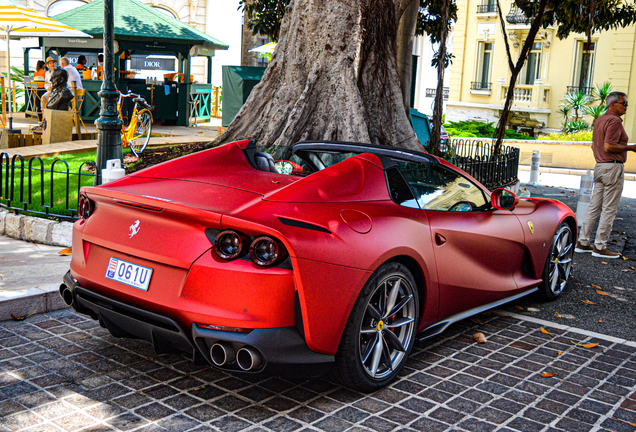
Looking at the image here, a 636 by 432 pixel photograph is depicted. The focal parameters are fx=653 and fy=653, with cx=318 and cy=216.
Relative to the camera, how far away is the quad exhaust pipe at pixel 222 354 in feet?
11.0

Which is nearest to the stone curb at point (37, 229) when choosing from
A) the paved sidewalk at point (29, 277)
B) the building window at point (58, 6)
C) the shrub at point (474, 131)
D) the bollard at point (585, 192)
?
the paved sidewalk at point (29, 277)

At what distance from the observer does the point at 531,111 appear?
36281 millimetres

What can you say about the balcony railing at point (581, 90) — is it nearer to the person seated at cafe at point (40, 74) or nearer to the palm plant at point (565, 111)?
the palm plant at point (565, 111)

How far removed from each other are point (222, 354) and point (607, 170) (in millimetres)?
6519

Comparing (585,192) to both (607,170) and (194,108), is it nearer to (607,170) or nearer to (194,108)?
(607,170)

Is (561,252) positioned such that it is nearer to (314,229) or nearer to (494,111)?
(314,229)

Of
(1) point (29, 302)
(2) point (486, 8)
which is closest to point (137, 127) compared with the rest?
(1) point (29, 302)

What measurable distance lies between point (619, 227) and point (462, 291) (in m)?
7.31

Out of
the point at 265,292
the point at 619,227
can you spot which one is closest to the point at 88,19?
the point at 619,227

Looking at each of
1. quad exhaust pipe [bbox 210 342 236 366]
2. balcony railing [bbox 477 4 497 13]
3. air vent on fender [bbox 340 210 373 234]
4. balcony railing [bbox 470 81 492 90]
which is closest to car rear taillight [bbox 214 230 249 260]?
quad exhaust pipe [bbox 210 342 236 366]

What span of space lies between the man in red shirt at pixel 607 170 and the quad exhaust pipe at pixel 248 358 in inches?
247

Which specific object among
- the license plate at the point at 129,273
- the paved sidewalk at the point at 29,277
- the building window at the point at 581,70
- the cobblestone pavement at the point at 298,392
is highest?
the building window at the point at 581,70

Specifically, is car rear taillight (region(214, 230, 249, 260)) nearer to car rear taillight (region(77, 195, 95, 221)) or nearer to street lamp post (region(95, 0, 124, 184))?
car rear taillight (region(77, 195, 95, 221))

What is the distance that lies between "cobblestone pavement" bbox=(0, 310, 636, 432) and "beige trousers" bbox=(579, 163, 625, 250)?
3870 millimetres
